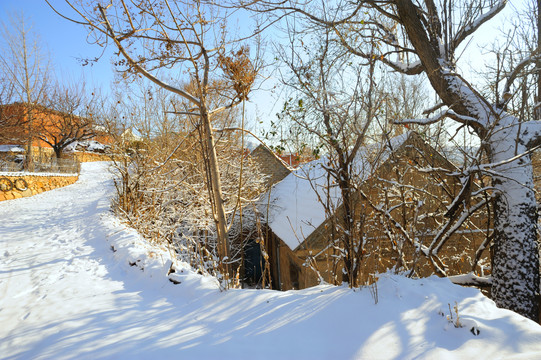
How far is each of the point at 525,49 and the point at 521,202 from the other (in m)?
3.63

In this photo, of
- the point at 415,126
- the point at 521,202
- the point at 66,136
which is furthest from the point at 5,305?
the point at 66,136

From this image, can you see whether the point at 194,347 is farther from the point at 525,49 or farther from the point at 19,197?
the point at 19,197

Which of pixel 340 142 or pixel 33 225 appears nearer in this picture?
pixel 340 142

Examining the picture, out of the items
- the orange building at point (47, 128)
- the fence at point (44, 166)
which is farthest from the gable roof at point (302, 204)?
the orange building at point (47, 128)

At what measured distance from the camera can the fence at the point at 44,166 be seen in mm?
14398

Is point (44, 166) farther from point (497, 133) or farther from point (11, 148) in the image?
point (497, 133)

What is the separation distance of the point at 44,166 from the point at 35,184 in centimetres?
301

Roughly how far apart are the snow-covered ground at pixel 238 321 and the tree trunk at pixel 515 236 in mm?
2845

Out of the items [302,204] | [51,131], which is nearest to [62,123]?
[51,131]

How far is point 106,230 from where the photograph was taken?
7.35 meters

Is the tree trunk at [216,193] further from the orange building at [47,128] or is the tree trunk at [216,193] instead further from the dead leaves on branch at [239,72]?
the orange building at [47,128]

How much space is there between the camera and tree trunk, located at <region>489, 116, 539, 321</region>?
482 centimetres

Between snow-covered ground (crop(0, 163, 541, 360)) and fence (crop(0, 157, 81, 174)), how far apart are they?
13.2 metres

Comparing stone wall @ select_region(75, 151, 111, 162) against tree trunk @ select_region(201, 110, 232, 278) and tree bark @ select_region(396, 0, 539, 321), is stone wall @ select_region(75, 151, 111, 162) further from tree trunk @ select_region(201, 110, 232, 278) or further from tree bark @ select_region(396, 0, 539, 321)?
tree bark @ select_region(396, 0, 539, 321)
